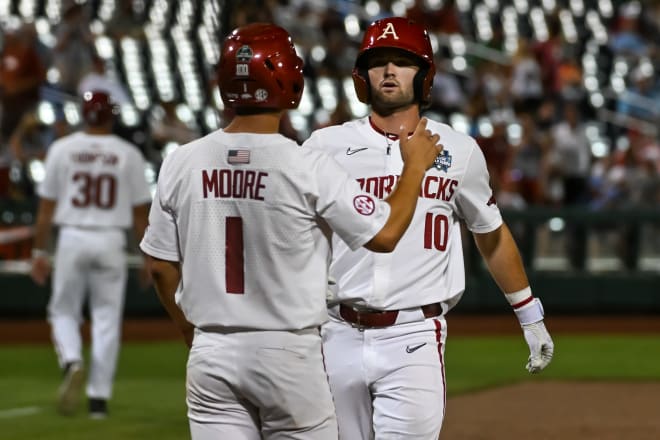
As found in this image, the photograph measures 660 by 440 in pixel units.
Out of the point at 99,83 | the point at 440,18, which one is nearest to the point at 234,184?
the point at 99,83

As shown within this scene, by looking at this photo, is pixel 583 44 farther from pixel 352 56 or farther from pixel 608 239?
pixel 608 239

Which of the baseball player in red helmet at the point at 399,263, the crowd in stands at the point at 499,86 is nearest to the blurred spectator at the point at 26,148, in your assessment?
the crowd in stands at the point at 499,86

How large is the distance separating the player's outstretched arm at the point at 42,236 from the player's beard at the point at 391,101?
4.73 m

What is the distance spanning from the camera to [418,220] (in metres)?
5.00

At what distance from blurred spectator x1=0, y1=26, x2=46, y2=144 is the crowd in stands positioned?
0.5 inches

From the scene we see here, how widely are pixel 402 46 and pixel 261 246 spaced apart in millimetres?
1404

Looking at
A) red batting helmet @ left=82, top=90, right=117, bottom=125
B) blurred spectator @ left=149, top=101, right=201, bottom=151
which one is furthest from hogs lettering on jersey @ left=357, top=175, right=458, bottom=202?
blurred spectator @ left=149, top=101, right=201, bottom=151

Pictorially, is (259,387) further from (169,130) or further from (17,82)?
(17,82)

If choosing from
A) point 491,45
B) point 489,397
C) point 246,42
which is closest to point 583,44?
point 491,45

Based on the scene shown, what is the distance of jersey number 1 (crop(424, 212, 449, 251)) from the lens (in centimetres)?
500

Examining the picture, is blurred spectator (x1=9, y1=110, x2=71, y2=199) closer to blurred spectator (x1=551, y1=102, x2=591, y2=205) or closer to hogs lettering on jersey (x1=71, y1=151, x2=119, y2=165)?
hogs lettering on jersey (x1=71, y1=151, x2=119, y2=165)

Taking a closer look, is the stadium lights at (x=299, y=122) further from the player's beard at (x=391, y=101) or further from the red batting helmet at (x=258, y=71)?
the red batting helmet at (x=258, y=71)

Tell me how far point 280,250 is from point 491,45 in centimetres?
1780

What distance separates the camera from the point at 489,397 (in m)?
10.5
